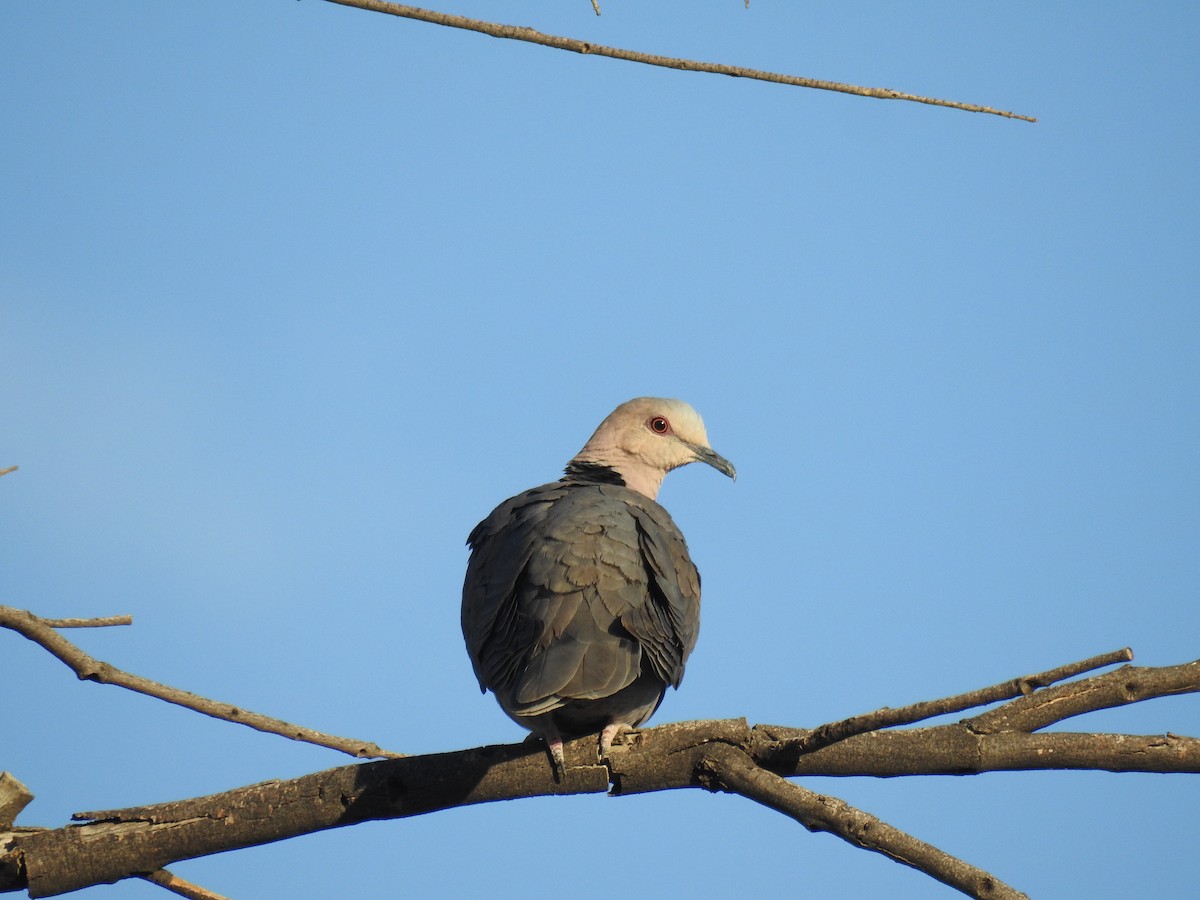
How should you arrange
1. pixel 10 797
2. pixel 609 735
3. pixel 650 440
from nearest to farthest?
pixel 10 797, pixel 609 735, pixel 650 440

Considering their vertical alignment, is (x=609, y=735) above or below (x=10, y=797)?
above

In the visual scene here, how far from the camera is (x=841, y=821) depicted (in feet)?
11.0

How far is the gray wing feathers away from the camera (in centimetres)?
471

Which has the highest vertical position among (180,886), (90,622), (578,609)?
(578,609)

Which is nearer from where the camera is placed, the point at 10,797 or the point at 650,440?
the point at 10,797

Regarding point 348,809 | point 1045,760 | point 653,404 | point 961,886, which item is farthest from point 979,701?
point 653,404

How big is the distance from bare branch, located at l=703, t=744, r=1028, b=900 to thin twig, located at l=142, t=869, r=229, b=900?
6.11ft

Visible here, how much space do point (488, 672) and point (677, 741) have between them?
3.85ft

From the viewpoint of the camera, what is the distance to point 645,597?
203 inches

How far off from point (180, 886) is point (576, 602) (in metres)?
1.74

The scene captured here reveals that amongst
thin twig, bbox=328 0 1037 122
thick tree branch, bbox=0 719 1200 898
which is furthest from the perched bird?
thin twig, bbox=328 0 1037 122

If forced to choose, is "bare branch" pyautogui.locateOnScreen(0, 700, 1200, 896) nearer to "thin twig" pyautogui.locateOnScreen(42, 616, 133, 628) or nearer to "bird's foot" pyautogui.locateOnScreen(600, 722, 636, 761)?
"bird's foot" pyautogui.locateOnScreen(600, 722, 636, 761)

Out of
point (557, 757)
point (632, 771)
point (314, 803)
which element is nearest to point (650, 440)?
point (557, 757)

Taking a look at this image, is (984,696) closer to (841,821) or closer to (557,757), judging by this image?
(841,821)
